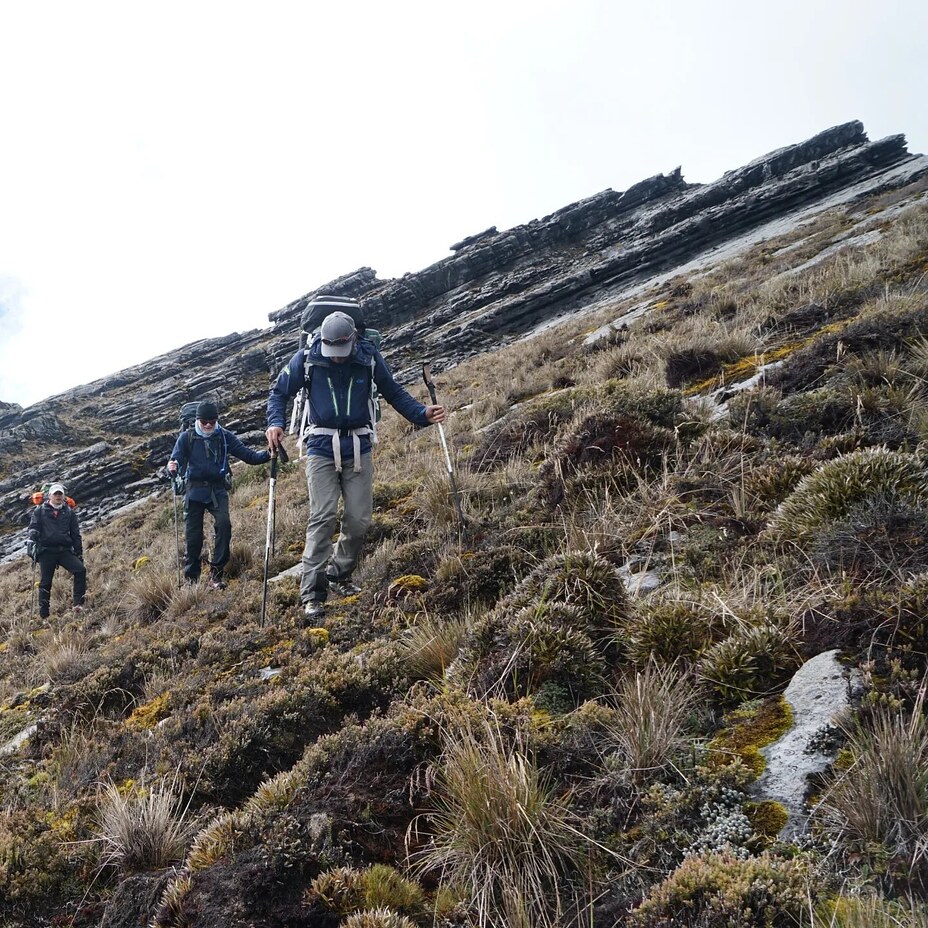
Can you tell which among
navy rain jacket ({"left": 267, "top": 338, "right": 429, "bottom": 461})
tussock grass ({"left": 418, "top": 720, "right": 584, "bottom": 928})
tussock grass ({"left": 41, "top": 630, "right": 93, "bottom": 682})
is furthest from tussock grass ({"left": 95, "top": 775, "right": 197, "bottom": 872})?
navy rain jacket ({"left": 267, "top": 338, "right": 429, "bottom": 461})

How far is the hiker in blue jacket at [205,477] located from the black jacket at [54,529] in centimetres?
331

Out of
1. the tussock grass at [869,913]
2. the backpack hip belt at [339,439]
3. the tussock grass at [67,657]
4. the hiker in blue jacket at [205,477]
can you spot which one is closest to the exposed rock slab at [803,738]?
the tussock grass at [869,913]

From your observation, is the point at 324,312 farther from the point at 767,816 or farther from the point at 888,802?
the point at 888,802

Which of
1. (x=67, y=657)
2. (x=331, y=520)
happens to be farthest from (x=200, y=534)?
(x=331, y=520)

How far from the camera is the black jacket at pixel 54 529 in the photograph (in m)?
10.5

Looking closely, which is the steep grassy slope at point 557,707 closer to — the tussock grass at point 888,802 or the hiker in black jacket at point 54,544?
the tussock grass at point 888,802

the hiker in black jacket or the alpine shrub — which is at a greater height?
the hiker in black jacket

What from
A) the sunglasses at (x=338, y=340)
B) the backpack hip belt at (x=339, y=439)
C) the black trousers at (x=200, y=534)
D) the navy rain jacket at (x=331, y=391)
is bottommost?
the black trousers at (x=200, y=534)

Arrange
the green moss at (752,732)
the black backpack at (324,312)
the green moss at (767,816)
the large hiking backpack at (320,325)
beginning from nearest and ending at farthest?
the green moss at (767,816)
the green moss at (752,732)
the large hiking backpack at (320,325)
the black backpack at (324,312)

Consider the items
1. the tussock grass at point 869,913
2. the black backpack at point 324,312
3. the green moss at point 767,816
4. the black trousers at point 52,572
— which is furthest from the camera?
the black trousers at point 52,572

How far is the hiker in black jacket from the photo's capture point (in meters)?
10.4

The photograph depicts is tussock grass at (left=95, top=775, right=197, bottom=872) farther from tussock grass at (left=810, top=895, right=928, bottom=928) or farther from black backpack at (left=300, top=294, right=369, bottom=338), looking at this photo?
black backpack at (left=300, top=294, right=369, bottom=338)

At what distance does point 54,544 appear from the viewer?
418 inches

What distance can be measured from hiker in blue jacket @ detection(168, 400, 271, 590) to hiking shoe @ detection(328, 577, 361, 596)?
271 centimetres
